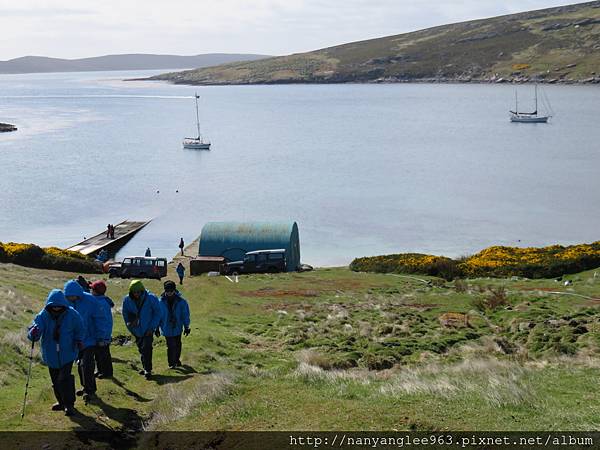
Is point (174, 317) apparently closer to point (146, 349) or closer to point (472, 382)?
point (146, 349)

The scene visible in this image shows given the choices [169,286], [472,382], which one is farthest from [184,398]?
[472,382]

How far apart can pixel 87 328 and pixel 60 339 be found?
1.52 meters

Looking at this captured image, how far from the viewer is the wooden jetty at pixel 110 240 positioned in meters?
58.9

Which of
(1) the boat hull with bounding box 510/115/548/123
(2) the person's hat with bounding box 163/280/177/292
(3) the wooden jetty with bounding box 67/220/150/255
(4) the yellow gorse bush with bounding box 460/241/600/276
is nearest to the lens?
(2) the person's hat with bounding box 163/280/177/292

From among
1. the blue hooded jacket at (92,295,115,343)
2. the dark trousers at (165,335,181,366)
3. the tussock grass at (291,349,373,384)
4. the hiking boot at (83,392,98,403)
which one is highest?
the blue hooded jacket at (92,295,115,343)

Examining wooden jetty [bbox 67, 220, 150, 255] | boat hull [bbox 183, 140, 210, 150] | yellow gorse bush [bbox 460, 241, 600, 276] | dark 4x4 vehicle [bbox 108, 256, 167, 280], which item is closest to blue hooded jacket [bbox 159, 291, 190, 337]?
dark 4x4 vehicle [bbox 108, 256, 167, 280]

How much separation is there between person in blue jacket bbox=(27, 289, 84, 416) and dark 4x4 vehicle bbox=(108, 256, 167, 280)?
99.2ft

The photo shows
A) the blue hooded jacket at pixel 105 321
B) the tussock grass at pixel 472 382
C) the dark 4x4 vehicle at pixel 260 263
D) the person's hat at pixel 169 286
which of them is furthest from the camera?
the dark 4x4 vehicle at pixel 260 263

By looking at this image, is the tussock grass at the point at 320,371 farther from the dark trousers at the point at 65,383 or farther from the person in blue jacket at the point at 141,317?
the dark trousers at the point at 65,383

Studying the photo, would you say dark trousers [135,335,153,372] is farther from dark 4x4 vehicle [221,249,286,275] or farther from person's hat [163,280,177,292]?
dark 4x4 vehicle [221,249,286,275]

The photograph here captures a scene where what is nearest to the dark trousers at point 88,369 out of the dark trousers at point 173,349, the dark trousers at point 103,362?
the dark trousers at point 103,362

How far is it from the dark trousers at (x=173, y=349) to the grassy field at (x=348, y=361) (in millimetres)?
328

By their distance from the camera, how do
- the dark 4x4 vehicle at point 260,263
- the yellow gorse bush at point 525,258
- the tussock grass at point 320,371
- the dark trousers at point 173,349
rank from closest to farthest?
1. the tussock grass at point 320,371
2. the dark trousers at point 173,349
3. the yellow gorse bush at point 525,258
4. the dark 4x4 vehicle at point 260,263

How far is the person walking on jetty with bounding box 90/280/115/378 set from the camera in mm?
14042
